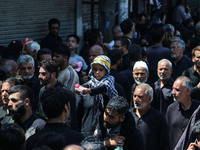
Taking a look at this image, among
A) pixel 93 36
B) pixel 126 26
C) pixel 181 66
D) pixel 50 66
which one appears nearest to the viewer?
pixel 50 66

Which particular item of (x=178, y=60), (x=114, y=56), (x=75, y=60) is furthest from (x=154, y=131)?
(x=178, y=60)

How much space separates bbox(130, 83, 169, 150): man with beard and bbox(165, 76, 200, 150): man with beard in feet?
1.71

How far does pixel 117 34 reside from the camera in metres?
9.76

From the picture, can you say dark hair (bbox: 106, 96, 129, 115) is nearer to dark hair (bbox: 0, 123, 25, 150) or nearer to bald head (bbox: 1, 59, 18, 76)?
dark hair (bbox: 0, 123, 25, 150)

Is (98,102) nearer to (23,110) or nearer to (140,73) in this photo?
(23,110)

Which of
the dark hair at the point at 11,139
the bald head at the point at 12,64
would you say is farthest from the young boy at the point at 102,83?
the dark hair at the point at 11,139

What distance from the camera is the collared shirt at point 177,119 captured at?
5.83 meters

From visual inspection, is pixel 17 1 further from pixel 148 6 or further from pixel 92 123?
pixel 148 6

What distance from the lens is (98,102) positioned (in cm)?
558

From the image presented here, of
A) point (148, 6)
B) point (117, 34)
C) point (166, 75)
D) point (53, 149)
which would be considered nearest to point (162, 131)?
point (166, 75)

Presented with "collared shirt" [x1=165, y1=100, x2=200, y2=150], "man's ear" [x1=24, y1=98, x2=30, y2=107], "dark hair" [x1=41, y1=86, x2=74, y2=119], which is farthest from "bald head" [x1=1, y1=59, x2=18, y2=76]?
"dark hair" [x1=41, y1=86, x2=74, y2=119]

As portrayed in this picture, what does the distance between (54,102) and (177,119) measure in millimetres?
2279

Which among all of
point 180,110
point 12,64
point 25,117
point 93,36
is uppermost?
point 93,36

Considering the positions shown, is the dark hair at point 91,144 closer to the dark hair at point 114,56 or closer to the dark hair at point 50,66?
the dark hair at point 50,66
